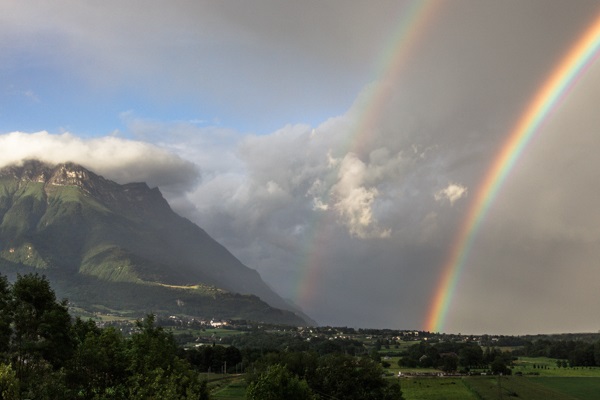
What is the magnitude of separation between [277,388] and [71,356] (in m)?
37.4

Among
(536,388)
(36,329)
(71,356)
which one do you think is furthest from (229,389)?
(36,329)

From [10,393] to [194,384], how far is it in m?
21.6

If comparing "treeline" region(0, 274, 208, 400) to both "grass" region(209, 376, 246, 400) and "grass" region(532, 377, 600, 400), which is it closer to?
"grass" region(209, 376, 246, 400)

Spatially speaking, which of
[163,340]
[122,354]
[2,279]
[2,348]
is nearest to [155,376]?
[122,354]

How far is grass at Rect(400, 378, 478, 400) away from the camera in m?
140

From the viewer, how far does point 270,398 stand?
8100cm

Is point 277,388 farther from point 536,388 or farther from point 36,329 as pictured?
point 536,388

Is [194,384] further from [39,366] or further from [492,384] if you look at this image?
[492,384]

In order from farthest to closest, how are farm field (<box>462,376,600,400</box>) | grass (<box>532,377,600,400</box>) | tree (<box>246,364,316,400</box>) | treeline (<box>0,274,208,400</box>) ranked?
grass (<box>532,377,600,400</box>), farm field (<box>462,376,600,400</box>), tree (<box>246,364,316,400</box>), treeline (<box>0,274,208,400</box>)

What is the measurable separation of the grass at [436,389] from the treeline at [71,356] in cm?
9850

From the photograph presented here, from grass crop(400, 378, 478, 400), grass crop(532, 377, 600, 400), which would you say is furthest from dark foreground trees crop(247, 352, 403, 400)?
grass crop(532, 377, 600, 400)

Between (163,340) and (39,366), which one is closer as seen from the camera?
(39,366)

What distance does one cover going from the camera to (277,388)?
83562 mm

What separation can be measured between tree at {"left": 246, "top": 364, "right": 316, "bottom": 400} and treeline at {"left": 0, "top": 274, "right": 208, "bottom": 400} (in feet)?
75.1
